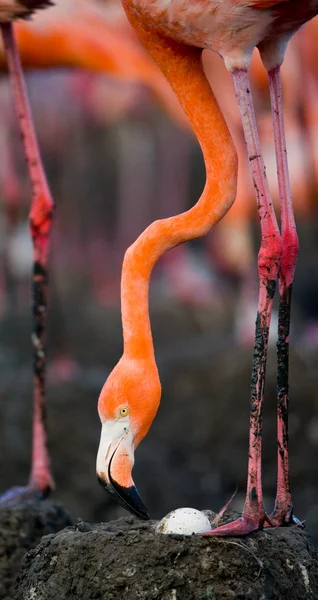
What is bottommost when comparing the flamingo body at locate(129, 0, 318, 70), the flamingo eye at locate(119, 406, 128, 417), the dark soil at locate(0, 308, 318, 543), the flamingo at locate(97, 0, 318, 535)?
the dark soil at locate(0, 308, 318, 543)

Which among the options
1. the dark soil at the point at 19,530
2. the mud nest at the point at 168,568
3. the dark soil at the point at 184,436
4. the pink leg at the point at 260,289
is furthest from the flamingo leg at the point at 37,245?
the pink leg at the point at 260,289

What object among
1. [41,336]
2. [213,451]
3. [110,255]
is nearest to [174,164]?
[110,255]

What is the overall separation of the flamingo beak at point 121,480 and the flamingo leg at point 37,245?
133 cm

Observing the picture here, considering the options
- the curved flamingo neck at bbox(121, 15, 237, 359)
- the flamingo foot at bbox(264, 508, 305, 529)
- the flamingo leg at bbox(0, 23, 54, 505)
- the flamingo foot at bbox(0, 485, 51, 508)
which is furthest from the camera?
the flamingo leg at bbox(0, 23, 54, 505)

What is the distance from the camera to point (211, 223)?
401 centimetres

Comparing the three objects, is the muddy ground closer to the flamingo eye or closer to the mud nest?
the mud nest

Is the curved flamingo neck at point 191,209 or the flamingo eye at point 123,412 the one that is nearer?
the flamingo eye at point 123,412

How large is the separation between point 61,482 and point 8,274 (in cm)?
662

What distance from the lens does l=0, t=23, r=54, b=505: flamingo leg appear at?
5.07 m

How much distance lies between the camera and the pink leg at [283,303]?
12.6 ft

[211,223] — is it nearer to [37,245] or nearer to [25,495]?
[37,245]

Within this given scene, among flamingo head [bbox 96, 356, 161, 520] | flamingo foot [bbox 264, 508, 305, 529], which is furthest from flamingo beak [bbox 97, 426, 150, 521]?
flamingo foot [bbox 264, 508, 305, 529]

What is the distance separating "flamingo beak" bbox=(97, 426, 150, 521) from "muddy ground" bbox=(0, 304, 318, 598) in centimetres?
139

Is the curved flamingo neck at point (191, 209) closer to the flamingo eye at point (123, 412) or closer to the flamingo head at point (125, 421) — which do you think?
the flamingo head at point (125, 421)
